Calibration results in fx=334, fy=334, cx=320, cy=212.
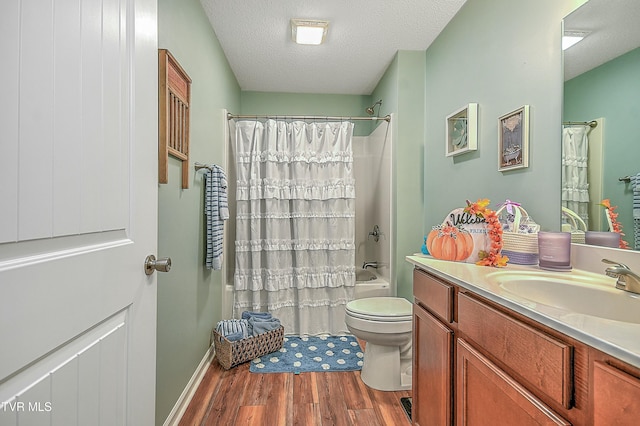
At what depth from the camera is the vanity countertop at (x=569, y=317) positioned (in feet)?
1.93

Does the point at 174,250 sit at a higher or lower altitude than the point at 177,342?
higher

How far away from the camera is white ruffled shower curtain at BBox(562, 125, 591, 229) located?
1277mm

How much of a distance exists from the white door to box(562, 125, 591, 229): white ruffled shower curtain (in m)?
1.52

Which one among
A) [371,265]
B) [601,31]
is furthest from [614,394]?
[371,265]

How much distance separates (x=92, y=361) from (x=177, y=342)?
1.12 m

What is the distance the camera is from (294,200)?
2836 millimetres

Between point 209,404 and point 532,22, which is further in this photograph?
point 209,404

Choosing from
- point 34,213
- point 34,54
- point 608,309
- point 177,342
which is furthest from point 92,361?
point 608,309

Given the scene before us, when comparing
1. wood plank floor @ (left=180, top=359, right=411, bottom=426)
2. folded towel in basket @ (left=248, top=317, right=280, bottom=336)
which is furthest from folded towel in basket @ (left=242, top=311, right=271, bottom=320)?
wood plank floor @ (left=180, top=359, right=411, bottom=426)

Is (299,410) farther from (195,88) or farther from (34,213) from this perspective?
(195,88)

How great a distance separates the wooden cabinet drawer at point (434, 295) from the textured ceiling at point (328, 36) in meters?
1.70

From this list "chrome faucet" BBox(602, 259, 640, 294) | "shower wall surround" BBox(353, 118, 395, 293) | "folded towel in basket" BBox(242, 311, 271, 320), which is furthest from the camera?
"shower wall surround" BBox(353, 118, 395, 293)

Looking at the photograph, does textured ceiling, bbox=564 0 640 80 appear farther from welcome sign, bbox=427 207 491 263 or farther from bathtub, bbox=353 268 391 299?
bathtub, bbox=353 268 391 299

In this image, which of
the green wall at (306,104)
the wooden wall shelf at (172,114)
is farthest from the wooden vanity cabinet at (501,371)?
the green wall at (306,104)
